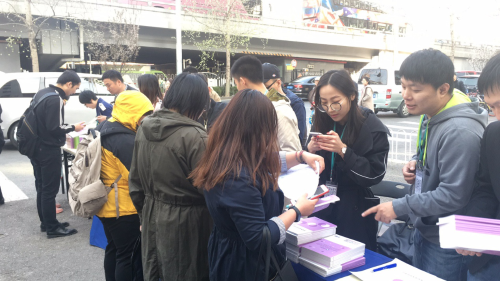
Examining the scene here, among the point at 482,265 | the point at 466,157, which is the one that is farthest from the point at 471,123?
the point at 482,265

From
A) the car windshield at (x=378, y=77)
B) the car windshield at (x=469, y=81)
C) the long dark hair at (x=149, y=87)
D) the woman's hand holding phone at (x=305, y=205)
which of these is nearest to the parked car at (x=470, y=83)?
the car windshield at (x=469, y=81)

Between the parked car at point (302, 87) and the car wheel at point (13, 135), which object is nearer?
the car wheel at point (13, 135)

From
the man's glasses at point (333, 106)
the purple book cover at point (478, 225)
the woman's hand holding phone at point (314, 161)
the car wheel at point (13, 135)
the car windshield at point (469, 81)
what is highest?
the car windshield at point (469, 81)

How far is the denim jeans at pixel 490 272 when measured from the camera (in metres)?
1.51

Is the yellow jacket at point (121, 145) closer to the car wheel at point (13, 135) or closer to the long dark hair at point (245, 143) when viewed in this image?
the long dark hair at point (245, 143)

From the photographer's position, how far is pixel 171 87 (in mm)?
2301

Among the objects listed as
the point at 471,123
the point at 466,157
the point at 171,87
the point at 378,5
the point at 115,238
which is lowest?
the point at 115,238

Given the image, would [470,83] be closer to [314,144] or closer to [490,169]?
[314,144]

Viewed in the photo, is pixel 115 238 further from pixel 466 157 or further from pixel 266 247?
pixel 466 157

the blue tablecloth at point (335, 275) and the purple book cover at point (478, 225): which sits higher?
the purple book cover at point (478, 225)

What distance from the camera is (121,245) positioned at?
2.76 m

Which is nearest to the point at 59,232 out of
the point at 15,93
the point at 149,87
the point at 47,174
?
the point at 47,174

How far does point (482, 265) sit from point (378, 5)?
158 ft

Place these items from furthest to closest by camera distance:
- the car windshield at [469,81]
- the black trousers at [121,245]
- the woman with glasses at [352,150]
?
the car windshield at [469,81], the black trousers at [121,245], the woman with glasses at [352,150]
